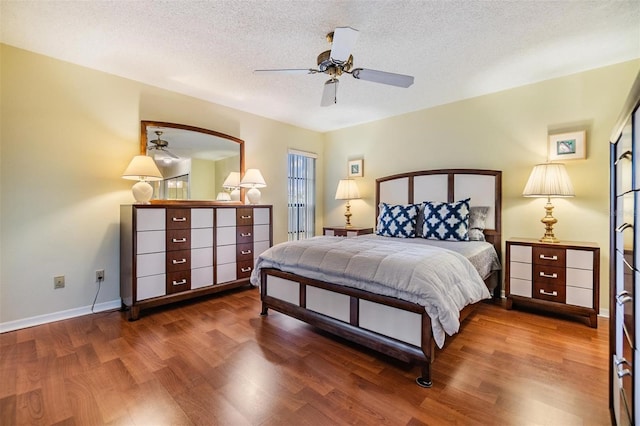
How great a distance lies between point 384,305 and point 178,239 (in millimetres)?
2302

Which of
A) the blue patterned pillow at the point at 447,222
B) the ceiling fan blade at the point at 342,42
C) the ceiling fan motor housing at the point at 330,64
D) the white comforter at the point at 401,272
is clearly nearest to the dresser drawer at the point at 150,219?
the white comforter at the point at 401,272

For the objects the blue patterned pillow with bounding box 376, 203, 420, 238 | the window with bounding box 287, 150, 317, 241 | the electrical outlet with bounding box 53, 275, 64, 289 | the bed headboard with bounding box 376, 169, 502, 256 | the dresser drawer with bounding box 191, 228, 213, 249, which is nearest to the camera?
the electrical outlet with bounding box 53, 275, 64, 289

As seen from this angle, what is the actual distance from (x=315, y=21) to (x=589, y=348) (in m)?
3.30

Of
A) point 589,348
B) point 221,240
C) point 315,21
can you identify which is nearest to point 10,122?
point 221,240

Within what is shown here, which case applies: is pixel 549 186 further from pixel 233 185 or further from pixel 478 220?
pixel 233 185

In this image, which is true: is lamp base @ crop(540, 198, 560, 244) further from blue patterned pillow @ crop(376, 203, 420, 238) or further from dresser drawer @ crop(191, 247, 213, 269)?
dresser drawer @ crop(191, 247, 213, 269)

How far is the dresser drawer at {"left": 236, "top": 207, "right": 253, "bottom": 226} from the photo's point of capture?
360 cm

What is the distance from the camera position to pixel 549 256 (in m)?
2.79

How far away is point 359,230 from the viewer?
4426 mm

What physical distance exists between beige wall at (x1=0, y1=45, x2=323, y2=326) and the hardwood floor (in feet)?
1.51

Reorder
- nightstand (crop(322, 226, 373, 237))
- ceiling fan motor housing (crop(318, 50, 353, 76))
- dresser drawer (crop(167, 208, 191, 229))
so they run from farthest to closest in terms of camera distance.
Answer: nightstand (crop(322, 226, 373, 237))
dresser drawer (crop(167, 208, 191, 229))
ceiling fan motor housing (crop(318, 50, 353, 76))

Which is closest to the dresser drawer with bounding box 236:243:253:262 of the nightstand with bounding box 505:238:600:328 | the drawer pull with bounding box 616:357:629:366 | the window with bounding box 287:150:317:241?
the window with bounding box 287:150:317:241

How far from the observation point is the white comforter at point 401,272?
1752mm

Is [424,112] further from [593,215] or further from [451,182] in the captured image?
[593,215]
